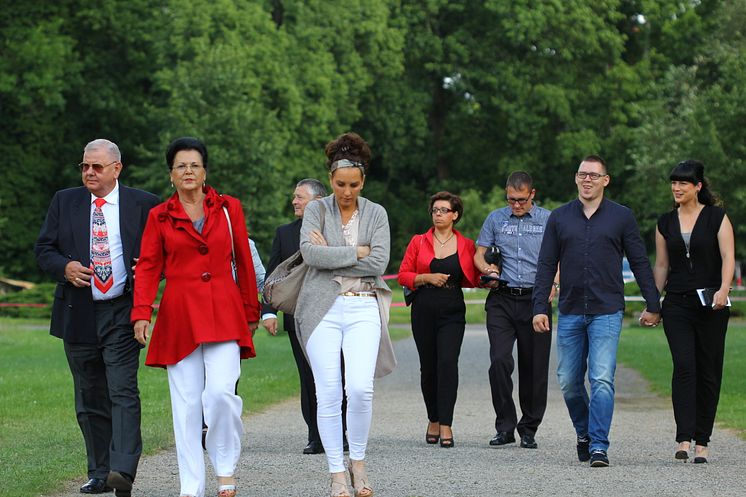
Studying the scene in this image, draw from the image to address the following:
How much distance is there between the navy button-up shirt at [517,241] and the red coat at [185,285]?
4248 millimetres

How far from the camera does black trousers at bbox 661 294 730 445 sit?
1059 centimetres

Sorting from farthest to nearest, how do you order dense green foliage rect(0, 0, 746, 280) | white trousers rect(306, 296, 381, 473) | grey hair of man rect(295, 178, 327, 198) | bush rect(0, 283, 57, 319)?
dense green foliage rect(0, 0, 746, 280), bush rect(0, 283, 57, 319), grey hair of man rect(295, 178, 327, 198), white trousers rect(306, 296, 381, 473)

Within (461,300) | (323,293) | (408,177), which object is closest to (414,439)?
(461,300)

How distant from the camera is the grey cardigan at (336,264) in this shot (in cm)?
859

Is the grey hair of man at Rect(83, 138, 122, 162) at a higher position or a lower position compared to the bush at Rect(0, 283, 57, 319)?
higher

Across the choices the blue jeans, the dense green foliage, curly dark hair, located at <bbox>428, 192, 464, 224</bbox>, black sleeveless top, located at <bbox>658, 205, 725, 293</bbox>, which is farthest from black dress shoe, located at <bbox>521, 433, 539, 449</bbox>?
the dense green foliage

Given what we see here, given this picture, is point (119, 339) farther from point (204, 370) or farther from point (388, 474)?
point (388, 474)

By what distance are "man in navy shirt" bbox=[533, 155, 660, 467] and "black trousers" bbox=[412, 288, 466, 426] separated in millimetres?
1440

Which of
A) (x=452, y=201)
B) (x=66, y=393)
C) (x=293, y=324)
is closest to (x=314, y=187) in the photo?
(x=293, y=324)

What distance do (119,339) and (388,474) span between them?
Answer: 2.10m

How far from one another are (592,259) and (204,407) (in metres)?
3.40

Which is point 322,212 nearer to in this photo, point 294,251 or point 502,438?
point 294,251

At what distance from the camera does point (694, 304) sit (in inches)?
418

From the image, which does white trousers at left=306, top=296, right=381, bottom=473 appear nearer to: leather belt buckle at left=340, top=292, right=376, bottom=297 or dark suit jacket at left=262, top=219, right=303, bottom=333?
leather belt buckle at left=340, top=292, right=376, bottom=297
